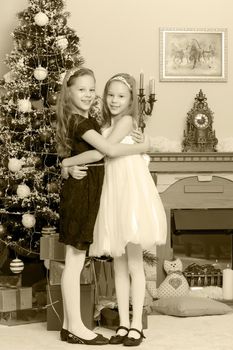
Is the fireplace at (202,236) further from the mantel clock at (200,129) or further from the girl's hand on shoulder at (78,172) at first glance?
the girl's hand on shoulder at (78,172)

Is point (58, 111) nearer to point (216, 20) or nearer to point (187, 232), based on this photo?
point (187, 232)

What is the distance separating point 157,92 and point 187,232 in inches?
46.1

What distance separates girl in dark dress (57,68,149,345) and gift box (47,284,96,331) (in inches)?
10.5

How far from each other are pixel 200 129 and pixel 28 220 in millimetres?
1725

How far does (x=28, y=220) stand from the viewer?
16.2 feet

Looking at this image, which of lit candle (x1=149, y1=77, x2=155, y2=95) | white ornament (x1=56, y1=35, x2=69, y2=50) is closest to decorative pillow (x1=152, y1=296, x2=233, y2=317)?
lit candle (x1=149, y1=77, x2=155, y2=95)

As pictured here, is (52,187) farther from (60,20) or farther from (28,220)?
(60,20)

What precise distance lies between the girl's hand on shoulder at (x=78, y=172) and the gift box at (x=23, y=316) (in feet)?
3.88

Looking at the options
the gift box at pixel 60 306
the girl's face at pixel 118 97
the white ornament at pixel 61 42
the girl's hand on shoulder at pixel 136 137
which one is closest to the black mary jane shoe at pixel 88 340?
the gift box at pixel 60 306

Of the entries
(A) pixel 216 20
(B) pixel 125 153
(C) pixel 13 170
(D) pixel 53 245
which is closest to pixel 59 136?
(B) pixel 125 153

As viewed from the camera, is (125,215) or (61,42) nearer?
(125,215)

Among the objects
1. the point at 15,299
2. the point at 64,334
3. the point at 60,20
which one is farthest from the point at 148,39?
the point at 64,334

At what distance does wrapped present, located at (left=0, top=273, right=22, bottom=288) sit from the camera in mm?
4957

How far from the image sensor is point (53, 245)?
4.18 m
